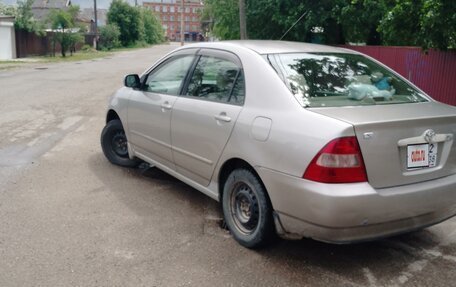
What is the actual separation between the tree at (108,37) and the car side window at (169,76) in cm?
5456

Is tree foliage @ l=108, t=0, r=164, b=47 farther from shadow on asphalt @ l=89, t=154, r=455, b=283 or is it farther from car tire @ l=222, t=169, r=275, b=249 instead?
shadow on asphalt @ l=89, t=154, r=455, b=283

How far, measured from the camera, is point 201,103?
4.29m

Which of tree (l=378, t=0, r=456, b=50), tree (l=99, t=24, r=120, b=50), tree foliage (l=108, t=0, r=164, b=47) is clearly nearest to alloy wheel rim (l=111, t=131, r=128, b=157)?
tree (l=378, t=0, r=456, b=50)

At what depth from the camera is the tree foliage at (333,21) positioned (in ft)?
28.1

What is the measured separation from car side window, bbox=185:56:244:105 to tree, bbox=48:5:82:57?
114 ft

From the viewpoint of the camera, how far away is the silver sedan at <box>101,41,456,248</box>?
3135 millimetres

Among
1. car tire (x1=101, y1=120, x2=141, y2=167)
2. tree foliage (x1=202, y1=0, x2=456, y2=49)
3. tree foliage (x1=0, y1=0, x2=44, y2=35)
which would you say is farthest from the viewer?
tree foliage (x1=0, y1=0, x2=44, y2=35)

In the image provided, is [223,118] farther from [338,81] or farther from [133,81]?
[133,81]

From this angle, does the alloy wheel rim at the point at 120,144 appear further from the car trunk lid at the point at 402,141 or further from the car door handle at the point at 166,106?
the car trunk lid at the point at 402,141

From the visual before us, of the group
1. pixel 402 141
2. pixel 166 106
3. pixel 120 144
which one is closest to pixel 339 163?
pixel 402 141

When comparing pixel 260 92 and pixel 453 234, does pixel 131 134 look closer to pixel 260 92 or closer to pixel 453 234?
pixel 260 92

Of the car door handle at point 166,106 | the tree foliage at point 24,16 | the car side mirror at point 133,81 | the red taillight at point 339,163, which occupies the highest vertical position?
the tree foliage at point 24,16

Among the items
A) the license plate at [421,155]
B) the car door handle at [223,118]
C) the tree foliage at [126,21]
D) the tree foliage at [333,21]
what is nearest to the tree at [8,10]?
the tree foliage at [333,21]

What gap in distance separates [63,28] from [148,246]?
3631 cm
